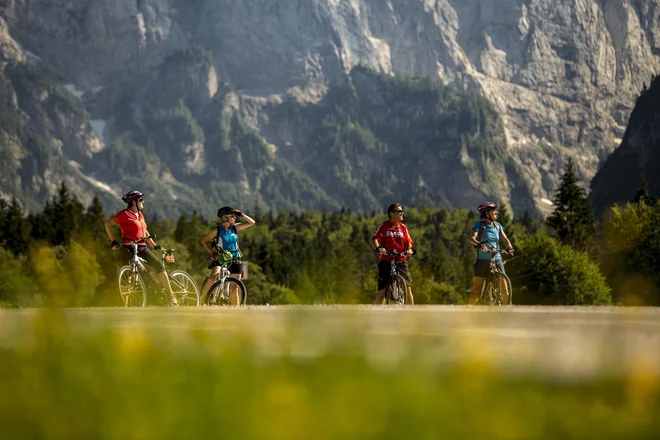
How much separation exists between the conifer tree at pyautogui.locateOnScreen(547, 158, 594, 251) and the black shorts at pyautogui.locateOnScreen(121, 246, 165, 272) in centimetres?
12642

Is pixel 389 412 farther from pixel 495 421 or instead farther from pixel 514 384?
pixel 514 384

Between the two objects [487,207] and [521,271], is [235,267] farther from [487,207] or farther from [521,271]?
[521,271]

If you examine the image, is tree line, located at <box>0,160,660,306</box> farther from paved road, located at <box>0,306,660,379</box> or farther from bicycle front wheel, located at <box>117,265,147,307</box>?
paved road, located at <box>0,306,660,379</box>

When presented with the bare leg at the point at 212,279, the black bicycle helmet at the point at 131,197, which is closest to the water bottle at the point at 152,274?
the bare leg at the point at 212,279

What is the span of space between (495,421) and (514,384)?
132 centimetres

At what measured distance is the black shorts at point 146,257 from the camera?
23656 millimetres

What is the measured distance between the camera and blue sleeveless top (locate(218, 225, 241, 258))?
82.4 feet

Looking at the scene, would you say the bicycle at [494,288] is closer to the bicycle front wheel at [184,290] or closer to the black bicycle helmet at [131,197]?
the bicycle front wheel at [184,290]

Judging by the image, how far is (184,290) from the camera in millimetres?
24141

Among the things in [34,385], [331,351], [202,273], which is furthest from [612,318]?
[202,273]

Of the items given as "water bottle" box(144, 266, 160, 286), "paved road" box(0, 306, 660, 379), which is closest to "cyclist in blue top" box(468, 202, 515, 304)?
"water bottle" box(144, 266, 160, 286)

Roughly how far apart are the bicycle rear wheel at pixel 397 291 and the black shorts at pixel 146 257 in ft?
17.4

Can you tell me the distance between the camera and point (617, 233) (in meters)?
120

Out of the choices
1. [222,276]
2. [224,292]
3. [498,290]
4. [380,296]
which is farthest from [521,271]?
[224,292]
